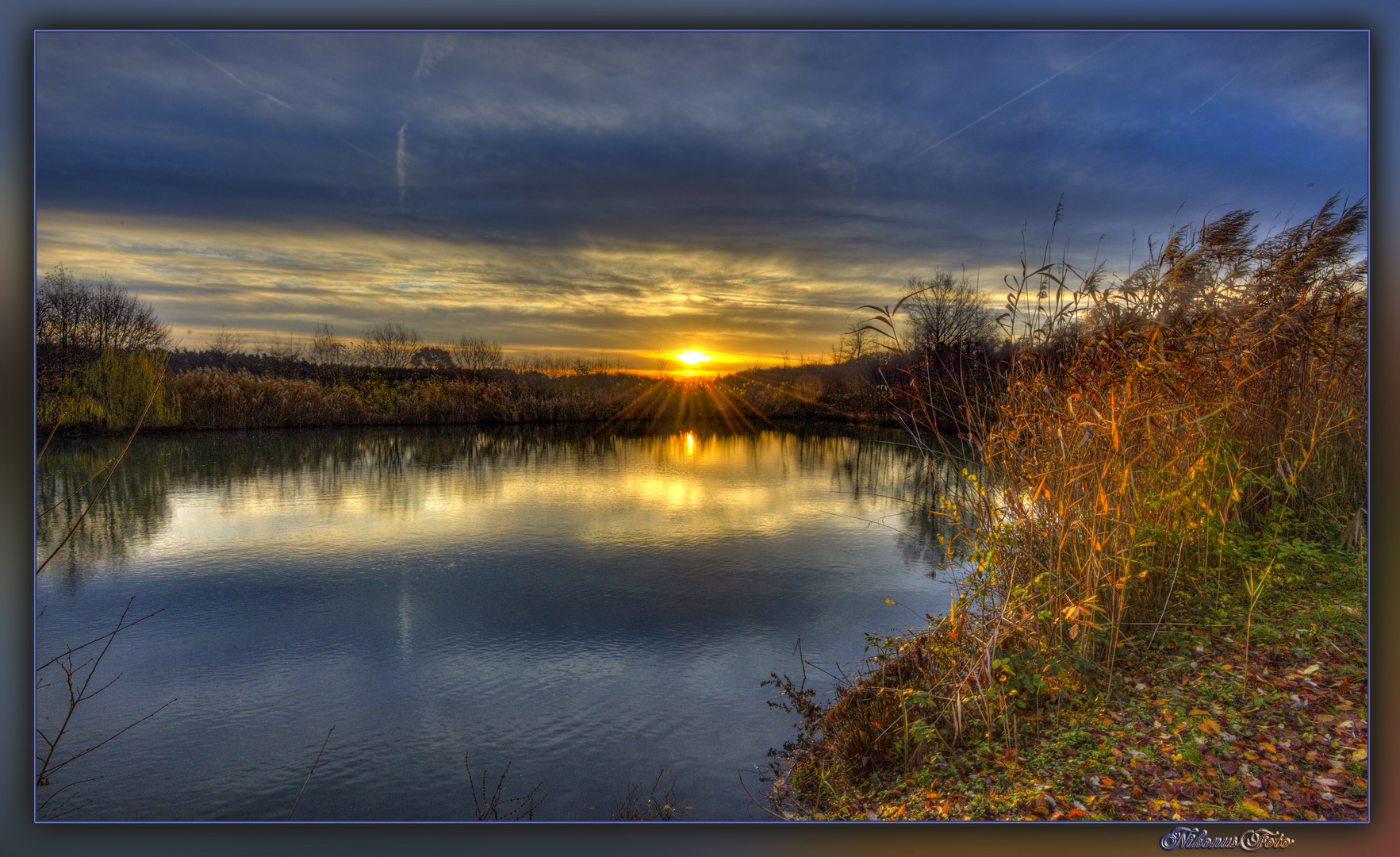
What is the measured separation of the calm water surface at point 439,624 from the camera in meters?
3.71

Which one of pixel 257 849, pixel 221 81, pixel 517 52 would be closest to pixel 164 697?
pixel 257 849

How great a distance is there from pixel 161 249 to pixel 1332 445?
28.0 ft

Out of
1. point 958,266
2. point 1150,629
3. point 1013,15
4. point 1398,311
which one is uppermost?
point 1013,15

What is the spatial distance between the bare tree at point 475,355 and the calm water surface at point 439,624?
2532 mm

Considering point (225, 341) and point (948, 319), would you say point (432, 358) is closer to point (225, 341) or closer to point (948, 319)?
point (225, 341)

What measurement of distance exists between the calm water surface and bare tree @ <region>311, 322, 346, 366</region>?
247 cm

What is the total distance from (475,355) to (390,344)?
1.54 metres

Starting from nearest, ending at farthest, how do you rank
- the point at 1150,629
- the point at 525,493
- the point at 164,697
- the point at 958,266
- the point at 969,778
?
the point at 969,778 → the point at 1150,629 → the point at 164,697 → the point at 958,266 → the point at 525,493

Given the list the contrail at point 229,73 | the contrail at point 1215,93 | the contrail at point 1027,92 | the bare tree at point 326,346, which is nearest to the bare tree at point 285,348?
the bare tree at point 326,346

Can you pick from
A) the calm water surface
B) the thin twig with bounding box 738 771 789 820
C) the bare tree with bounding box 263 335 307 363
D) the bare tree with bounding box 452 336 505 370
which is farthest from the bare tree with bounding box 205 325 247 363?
the thin twig with bounding box 738 771 789 820

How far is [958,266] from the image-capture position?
16.6 ft

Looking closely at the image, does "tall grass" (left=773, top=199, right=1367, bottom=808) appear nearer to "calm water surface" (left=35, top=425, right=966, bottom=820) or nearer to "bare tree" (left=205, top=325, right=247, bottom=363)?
"calm water surface" (left=35, top=425, right=966, bottom=820)

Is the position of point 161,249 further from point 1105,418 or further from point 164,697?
point 1105,418

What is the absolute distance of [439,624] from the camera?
6023 mm
